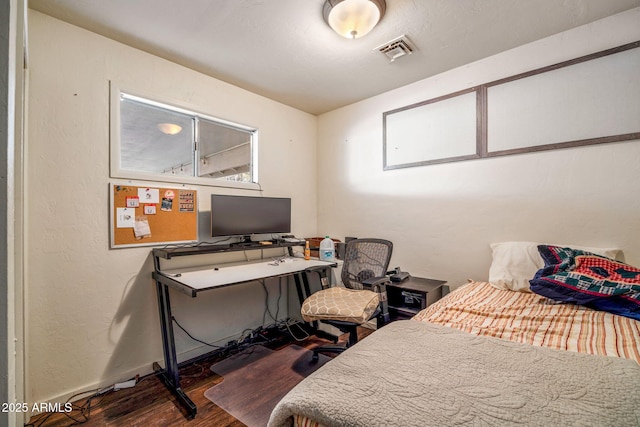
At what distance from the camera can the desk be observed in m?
1.90

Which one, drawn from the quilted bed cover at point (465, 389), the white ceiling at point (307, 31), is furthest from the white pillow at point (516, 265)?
the white ceiling at point (307, 31)

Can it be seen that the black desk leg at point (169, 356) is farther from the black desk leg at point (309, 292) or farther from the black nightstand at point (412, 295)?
the black nightstand at point (412, 295)

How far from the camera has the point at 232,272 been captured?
232 cm

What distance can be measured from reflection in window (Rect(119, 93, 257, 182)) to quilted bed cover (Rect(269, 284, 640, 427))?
218 cm

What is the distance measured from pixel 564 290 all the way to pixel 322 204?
2.52 metres

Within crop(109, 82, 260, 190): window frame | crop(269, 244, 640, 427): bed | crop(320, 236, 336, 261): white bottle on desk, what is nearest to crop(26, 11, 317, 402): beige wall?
crop(109, 82, 260, 190): window frame

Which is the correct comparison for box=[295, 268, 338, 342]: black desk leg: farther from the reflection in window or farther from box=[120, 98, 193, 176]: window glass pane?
box=[120, 98, 193, 176]: window glass pane

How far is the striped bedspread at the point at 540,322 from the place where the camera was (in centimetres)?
121

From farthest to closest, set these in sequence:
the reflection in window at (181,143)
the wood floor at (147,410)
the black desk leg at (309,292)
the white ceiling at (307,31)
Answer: the black desk leg at (309,292) < the reflection in window at (181,143) < the white ceiling at (307,31) < the wood floor at (147,410)

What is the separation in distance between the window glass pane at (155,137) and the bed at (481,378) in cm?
221

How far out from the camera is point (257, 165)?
10.0ft

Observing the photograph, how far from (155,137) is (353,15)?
261 cm

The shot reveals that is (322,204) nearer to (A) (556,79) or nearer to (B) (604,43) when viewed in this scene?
(A) (556,79)

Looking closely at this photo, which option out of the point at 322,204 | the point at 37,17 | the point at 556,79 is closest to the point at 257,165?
the point at 322,204
